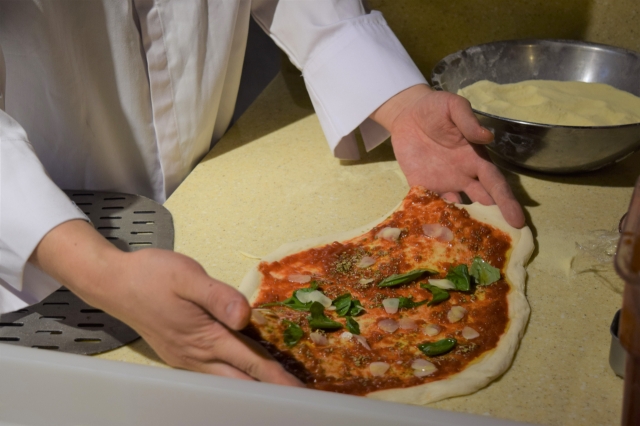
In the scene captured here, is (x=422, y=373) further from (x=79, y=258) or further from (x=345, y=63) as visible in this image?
(x=345, y=63)

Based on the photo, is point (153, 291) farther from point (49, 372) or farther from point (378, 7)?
point (378, 7)

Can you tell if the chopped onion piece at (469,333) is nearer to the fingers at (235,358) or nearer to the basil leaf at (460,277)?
the basil leaf at (460,277)

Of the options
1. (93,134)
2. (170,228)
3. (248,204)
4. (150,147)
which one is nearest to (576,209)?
(248,204)

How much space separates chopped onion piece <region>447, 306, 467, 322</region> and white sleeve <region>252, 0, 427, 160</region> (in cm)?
55

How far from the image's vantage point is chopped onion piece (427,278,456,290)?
106 centimetres

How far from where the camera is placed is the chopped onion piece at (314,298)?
1.03 meters

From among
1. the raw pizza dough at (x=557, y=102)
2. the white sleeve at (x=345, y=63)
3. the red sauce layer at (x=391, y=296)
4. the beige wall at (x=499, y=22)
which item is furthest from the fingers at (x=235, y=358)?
the beige wall at (x=499, y=22)

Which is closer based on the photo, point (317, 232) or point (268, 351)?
point (268, 351)

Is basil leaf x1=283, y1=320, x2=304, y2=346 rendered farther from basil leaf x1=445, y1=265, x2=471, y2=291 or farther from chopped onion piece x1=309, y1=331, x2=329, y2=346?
basil leaf x1=445, y1=265, x2=471, y2=291

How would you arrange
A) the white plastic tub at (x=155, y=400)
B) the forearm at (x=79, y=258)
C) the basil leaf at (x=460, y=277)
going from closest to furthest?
the white plastic tub at (x=155, y=400)
the forearm at (x=79, y=258)
the basil leaf at (x=460, y=277)

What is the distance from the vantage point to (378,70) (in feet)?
4.65

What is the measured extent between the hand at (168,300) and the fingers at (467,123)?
0.64m

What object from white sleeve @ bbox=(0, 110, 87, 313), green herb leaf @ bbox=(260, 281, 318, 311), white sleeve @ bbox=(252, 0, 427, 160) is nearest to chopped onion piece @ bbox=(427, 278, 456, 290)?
green herb leaf @ bbox=(260, 281, 318, 311)

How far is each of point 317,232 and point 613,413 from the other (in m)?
0.62
